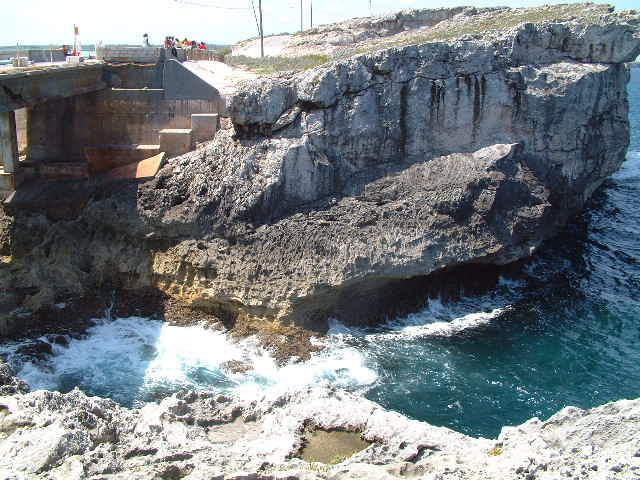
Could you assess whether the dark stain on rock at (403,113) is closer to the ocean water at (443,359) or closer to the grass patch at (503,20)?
the grass patch at (503,20)

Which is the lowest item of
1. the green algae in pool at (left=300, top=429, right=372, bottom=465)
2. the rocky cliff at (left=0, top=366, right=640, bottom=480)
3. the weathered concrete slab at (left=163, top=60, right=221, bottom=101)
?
the green algae in pool at (left=300, top=429, right=372, bottom=465)

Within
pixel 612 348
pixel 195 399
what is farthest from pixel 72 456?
pixel 612 348

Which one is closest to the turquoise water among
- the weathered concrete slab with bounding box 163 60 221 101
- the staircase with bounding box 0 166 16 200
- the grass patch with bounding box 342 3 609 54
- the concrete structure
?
the grass patch with bounding box 342 3 609 54

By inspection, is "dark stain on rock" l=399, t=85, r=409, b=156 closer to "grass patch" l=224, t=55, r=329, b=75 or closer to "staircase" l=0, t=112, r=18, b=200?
"grass patch" l=224, t=55, r=329, b=75

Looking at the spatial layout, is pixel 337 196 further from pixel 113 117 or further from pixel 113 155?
Answer: pixel 113 117

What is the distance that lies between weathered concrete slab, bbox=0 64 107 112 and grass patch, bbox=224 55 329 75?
9160 mm

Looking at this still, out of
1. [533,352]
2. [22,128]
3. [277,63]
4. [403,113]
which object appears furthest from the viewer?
[277,63]

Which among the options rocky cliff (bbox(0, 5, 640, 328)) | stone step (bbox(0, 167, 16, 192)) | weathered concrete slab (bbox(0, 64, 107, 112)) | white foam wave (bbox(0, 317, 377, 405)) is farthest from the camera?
stone step (bbox(0, 167, 16, 192))

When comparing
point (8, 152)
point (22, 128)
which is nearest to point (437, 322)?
point (8, 152)

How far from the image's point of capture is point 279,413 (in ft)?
54.9

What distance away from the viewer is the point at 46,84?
28.2 meters

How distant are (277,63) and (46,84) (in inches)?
542

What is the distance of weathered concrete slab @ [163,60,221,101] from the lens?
30.9 m

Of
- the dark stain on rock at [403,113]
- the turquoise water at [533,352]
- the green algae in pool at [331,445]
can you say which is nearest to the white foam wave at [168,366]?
the turquoise water at [533,352]
